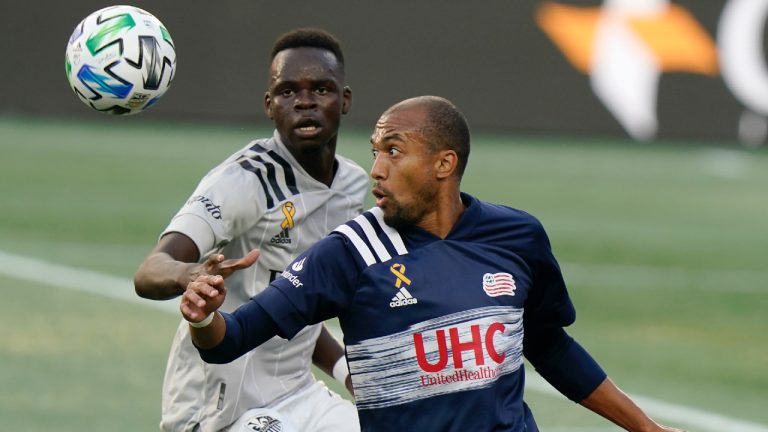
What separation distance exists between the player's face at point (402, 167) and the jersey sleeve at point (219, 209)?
0.74 meters

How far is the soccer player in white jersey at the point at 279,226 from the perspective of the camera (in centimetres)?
671

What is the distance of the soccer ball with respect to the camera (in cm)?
687

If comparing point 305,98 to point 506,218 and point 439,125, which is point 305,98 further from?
point 506,218

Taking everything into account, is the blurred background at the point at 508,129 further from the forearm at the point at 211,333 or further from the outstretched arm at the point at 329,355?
the forearm at the point at 211,333

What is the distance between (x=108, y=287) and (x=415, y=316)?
29.6 ft

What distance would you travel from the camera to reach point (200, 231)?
6324mm

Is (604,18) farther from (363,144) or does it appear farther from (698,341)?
(698,341)

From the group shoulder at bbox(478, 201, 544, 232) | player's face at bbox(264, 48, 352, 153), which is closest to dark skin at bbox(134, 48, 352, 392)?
player's face at bbox(264, 48, 352, 153)

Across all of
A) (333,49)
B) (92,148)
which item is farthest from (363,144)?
(333,49)

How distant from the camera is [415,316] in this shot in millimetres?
5918

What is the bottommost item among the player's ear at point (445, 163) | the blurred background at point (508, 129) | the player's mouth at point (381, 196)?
the blurred background at point (508, 129)

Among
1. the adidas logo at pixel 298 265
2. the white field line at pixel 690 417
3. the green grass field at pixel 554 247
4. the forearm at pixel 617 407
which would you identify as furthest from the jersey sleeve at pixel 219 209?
the white field line at pixel 690 417

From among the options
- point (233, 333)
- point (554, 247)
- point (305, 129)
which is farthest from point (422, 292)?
point (554, 247)

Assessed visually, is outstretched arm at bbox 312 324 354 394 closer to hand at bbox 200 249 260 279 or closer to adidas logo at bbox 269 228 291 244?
adidas logo at bbox 269 228 291 244
